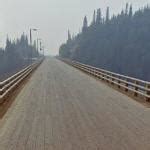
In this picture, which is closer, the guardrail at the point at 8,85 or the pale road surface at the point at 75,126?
the pale road surface at the point at 75,126

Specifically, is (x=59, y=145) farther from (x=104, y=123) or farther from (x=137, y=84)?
(x=137, y=84)

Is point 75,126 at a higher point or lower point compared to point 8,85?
lower

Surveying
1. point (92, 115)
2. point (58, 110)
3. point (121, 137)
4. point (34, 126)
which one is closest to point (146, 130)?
point (121, 137)

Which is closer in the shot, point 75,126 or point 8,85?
point 75,126

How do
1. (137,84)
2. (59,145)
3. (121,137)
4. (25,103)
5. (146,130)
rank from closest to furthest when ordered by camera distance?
1. (59,145)
2. (121,137)
3. (146,130)
4. (25,103)
5. (137,84)

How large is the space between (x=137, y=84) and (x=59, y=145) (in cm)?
1055

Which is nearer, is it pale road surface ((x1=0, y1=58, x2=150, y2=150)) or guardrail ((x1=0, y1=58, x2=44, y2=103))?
pale road surface ((x1=0, y1=58, x2=150, y2=150))

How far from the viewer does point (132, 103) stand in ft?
45.4

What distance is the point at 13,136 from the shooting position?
26.1 ft

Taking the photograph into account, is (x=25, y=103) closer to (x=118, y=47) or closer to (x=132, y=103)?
(x=132, y=103)

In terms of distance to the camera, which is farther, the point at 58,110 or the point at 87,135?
the point at 58,110

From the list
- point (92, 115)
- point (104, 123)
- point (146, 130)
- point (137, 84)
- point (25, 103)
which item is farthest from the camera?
point (137, 84)

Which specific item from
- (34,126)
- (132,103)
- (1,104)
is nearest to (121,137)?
(34,126)

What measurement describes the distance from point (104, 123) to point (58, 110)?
8.98ft
